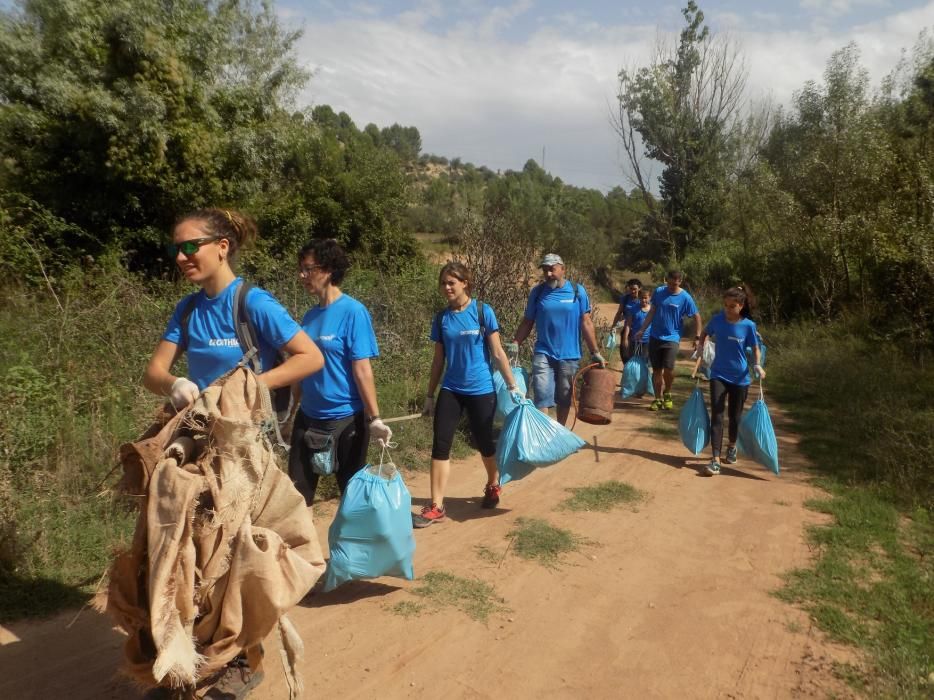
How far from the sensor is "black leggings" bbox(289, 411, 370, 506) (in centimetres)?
385

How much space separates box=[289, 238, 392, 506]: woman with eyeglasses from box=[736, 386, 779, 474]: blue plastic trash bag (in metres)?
4.10

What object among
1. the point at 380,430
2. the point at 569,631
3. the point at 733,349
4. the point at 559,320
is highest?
the point at 559,320

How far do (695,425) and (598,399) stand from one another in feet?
5.31

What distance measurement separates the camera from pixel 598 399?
576 centimetres

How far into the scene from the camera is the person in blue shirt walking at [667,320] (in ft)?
28.8

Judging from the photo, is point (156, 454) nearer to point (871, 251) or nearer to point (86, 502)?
point (86, 502)

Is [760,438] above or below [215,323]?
below

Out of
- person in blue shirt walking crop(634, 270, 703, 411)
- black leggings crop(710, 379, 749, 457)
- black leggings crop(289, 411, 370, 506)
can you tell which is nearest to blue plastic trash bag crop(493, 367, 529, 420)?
black leggings crop(710, 379, 749, 457)

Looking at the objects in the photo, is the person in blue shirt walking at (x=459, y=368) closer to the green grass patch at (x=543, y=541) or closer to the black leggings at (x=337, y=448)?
the green grass patch at (x=543, y=541)

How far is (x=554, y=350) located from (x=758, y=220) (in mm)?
16751

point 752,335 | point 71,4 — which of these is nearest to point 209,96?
point 71,4

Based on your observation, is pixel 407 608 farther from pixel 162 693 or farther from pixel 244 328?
pixel 244 328

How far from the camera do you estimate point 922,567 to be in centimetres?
444

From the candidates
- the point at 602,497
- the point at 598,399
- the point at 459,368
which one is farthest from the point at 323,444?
the point at 602,497
